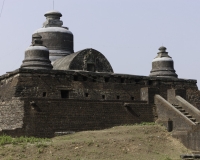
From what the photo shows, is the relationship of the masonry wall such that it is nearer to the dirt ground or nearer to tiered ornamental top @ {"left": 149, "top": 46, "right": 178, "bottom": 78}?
the dirt ground

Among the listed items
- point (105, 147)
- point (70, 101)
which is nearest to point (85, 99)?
point (70, 101)

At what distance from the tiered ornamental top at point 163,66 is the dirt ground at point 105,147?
341 inches

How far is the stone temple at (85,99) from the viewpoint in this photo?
19.8m

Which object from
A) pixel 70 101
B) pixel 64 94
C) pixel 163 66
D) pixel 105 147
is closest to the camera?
pixel 105 147

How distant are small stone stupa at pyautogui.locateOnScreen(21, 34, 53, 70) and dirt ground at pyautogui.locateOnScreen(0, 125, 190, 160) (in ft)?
19.5

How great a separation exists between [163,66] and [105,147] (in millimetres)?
12543

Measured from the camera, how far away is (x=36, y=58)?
2453cm

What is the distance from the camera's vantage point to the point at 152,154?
1755cm

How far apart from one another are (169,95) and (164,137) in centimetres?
471

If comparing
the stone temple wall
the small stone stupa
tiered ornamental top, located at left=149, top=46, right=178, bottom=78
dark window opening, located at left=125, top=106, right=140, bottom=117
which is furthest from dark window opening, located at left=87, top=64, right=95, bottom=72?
tiered ornamental top, located at left=149, top=46, right=178, bottom=78

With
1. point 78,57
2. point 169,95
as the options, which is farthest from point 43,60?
point 169,95

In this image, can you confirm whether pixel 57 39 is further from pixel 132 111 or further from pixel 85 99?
pixel 132 111

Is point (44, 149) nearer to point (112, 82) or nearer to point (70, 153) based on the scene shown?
point (70, 153)

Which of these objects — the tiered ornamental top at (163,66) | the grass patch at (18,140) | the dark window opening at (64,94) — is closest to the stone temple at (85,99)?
the dark window opening at (64,94)
